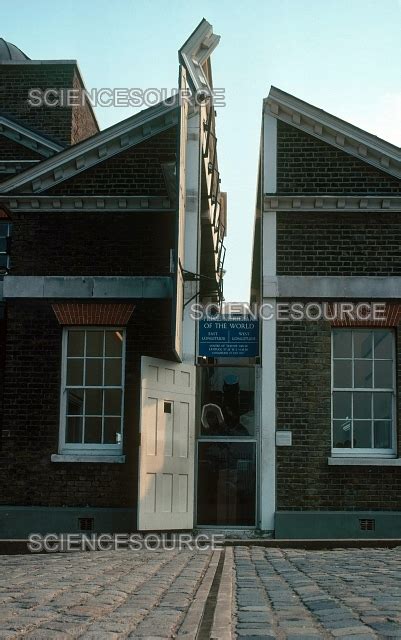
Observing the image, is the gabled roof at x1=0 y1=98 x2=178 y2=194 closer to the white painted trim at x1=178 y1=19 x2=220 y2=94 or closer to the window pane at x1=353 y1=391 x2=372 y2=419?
the white painted trim at x1=178 y1=19 x2=220 y2=94

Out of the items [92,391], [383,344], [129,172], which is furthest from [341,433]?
[129,172]

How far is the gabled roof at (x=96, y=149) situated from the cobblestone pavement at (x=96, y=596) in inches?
268

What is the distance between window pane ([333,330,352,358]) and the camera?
14859 millimetres

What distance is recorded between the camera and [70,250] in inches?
603

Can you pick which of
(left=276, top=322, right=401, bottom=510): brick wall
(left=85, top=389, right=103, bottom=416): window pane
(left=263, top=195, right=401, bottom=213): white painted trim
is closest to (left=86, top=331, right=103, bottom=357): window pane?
(left=85, top=389, right=103, bottom=416): window pane

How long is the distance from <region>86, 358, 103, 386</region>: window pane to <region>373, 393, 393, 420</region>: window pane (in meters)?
4.37

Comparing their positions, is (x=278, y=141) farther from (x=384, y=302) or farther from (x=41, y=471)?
(x=41, y=471)

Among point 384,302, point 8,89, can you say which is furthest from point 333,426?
point 8,89

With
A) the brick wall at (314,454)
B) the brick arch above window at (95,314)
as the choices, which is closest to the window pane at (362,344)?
the brick wall at (314,454)

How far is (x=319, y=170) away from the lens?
15281 millimetres

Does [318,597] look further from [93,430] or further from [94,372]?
[94,372]

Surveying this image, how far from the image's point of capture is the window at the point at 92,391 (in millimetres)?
14961

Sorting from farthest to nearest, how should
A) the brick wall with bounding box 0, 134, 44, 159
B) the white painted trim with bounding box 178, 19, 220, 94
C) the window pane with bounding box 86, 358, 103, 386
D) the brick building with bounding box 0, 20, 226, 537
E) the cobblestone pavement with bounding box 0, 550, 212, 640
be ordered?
1. the brick wall with bounding box 0, 134, 44, 159
2. the window pane with bounding box 86, 358, 103, 386
3. the brick building with bounding box 0, 20, 226, 537
4. the white painted trim with bounding box 178, 19, 220, 94
5. the cobblestone pavement with bounding box 0, 550, 212, 640

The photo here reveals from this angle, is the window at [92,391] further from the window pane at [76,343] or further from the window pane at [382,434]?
the window pane at [382,434]
